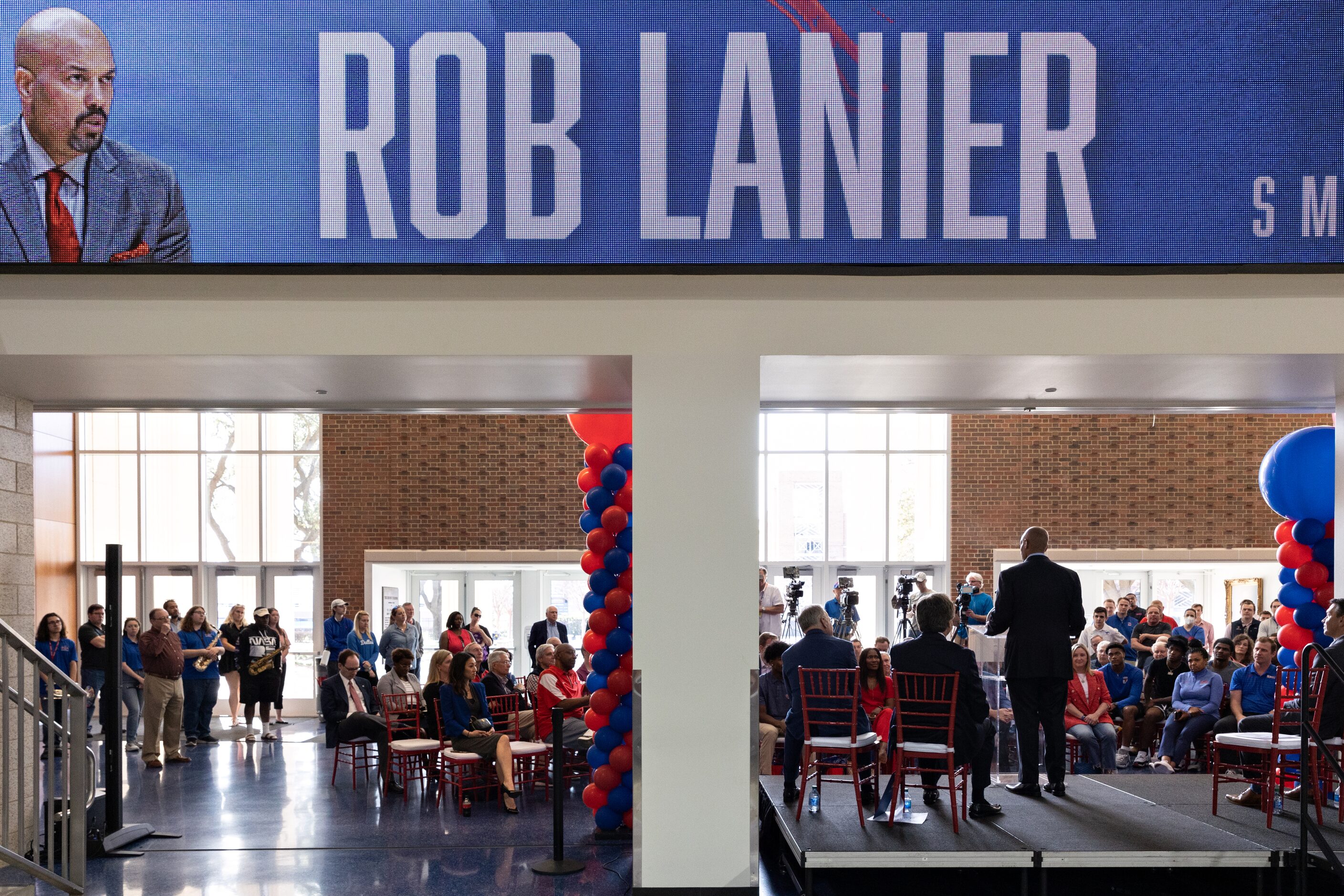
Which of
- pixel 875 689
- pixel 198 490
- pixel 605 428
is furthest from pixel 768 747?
pixel 198 490

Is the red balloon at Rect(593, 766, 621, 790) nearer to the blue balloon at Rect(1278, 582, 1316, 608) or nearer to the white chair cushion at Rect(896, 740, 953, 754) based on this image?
the white chair cushion at Rect(896, 740, 953, 754)

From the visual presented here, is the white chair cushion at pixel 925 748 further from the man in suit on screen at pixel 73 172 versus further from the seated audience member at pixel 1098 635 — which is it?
the seated audience member at pixel 1098 635

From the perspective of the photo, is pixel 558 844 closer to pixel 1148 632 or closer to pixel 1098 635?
pixel 1098 635

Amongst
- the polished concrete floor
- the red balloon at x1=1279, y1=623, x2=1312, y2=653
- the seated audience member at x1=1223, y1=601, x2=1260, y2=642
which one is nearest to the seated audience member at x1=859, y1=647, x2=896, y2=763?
the polished concrete floor

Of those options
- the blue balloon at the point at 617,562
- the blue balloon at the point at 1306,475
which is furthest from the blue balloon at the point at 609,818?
the blue balloon at the point at 1306,475

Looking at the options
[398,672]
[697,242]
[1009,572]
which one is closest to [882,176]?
[697,242]

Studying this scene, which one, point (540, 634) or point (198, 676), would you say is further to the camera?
point (540, 634)

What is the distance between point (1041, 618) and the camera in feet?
20.0

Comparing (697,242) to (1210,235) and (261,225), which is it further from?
(1210,235)

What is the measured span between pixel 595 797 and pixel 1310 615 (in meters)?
4.95

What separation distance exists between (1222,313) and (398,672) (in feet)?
22.0

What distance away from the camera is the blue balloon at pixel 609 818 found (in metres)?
6.77

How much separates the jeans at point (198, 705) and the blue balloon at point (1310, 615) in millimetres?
10098

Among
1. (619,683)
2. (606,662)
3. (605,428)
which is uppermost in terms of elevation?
(605,428)
